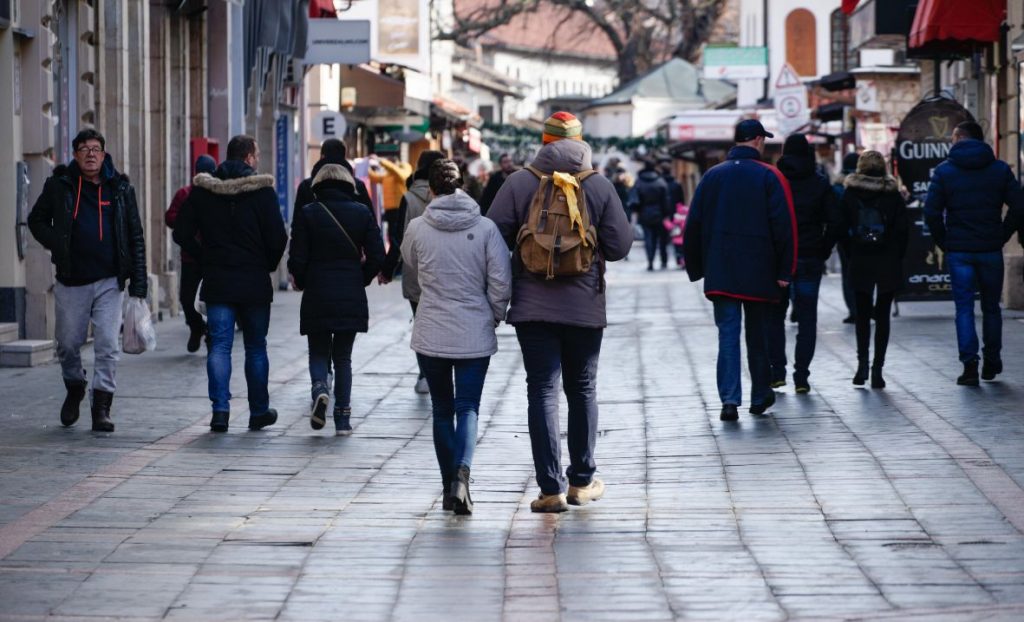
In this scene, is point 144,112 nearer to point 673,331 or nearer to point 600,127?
point 673,331

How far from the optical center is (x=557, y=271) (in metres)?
7.95

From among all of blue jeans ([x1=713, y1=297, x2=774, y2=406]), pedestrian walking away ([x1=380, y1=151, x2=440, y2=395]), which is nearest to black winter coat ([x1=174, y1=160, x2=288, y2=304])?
pedestrian walking away ([x1=380, y1=151, x2=440, y2=395])

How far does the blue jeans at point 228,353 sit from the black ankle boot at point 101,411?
1.96 feet

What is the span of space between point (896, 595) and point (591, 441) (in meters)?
2.22

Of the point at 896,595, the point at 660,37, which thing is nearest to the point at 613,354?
the point at 896,595

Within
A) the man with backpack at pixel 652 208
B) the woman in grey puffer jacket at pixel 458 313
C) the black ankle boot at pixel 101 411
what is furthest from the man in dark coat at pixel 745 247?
the man with backpack at pixel 652 208

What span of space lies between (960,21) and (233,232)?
11739 mm

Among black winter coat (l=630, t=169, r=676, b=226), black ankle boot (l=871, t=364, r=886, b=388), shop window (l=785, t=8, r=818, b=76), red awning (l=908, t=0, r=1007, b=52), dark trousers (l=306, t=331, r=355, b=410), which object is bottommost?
black ankle boot (l=871, t=364, r=886, b=388)

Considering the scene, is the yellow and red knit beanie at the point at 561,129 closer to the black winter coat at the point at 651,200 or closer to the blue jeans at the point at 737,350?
the blue jeans at the point at 737,350

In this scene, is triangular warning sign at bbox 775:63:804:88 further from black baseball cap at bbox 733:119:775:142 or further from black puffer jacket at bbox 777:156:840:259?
black baseball cap at bbox 733:119:775:142

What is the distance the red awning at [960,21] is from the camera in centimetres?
2009

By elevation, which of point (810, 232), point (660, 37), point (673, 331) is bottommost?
point (673, 331)

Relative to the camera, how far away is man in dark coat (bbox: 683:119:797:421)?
1114cm

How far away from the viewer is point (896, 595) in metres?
6.37
